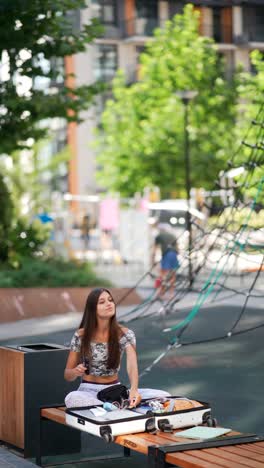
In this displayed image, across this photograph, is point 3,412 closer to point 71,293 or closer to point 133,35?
point 71,293

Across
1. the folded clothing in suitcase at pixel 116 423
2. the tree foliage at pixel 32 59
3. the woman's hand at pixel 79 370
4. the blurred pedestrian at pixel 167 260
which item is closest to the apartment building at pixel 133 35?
the tree foliage at pixel 32 59

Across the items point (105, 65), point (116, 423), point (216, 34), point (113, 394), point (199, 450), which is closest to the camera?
point (199, 450)

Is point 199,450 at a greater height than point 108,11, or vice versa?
point 108,11

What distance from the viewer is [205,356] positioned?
44.6ft

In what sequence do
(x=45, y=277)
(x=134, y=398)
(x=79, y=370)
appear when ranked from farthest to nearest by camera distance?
(x=45, y=277), (x=79, y=370), (x=134, y=398)

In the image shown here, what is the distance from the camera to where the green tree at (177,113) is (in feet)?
151

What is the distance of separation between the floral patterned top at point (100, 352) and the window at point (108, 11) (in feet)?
115

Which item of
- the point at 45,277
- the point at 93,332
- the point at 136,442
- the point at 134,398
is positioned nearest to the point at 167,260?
the point at 45,277

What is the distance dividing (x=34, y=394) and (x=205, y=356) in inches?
208

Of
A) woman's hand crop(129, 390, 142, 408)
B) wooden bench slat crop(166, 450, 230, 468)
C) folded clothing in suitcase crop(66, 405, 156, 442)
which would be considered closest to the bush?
woman's hand crop(129, 390, 142, 408)

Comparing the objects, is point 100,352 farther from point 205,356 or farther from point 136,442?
point 205,356

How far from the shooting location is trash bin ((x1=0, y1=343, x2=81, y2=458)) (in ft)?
27.9

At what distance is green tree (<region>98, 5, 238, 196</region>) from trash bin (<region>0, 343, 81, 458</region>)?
37019 mm

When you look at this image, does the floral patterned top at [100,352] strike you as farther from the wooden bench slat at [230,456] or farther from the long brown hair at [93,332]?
the wooden bench slat at [230,456]
